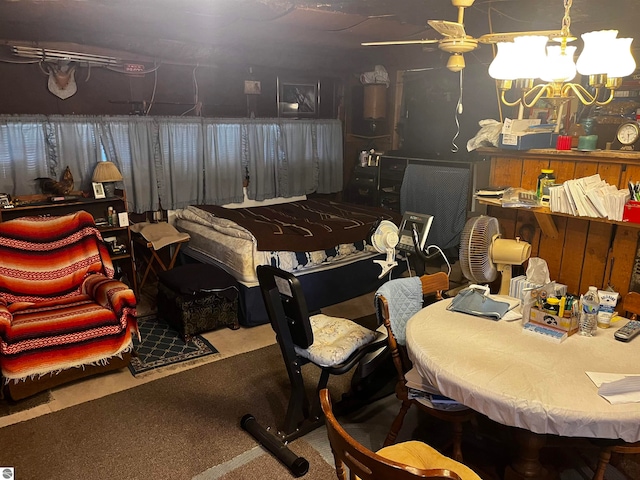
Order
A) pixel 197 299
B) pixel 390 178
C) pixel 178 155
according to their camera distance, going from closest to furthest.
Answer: pixel 197 299
pixel 178 155
pixel 390 178

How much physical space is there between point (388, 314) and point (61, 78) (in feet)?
11.9

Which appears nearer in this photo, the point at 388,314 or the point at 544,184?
the point at 388,314

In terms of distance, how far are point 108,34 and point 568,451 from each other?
13.8ft

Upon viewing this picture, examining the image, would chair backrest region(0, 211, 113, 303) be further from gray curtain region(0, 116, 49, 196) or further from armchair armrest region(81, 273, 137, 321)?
gray curtain region(0, 116, 49, 196)

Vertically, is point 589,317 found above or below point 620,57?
below

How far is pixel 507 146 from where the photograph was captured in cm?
286

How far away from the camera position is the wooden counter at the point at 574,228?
2.56m

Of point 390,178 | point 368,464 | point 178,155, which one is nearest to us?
point 368,464

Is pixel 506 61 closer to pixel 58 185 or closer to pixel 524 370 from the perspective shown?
pixel 524 370

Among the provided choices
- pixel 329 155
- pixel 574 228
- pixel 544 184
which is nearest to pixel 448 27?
pixel 544 184

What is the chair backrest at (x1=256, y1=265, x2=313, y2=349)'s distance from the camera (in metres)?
2.27

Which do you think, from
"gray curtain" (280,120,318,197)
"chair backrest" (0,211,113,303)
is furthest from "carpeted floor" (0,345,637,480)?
"gray curtain" (280,120,318,197)

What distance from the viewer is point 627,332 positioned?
2080 millimetres

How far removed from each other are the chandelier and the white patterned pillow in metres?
1.39
